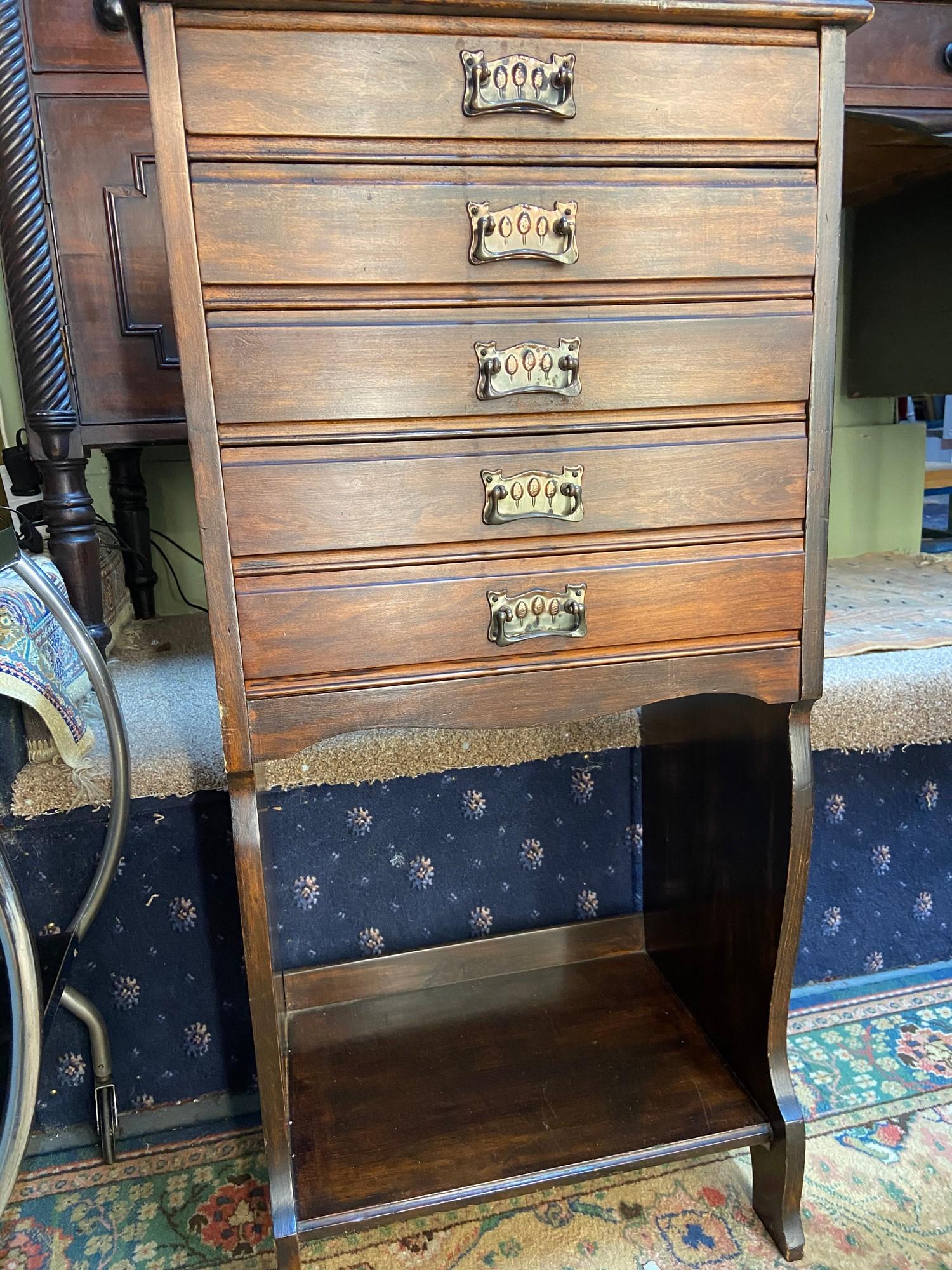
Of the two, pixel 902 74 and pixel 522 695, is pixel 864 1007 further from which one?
pixel 902 74

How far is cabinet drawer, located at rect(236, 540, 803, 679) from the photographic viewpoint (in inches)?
26.4

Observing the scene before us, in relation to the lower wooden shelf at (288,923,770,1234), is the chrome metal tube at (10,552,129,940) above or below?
above

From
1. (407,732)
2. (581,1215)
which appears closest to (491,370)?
(407,732)

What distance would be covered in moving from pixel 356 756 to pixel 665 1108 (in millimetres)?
470

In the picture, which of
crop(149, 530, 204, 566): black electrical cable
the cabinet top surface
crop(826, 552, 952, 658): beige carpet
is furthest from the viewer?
crop(149, 530, 204, 566): black electrical cable

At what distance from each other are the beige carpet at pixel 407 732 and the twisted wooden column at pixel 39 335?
160 mm

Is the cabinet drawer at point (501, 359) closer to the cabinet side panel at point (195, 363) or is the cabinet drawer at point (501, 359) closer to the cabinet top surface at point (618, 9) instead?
the cabinet side panel at point (195, 363)

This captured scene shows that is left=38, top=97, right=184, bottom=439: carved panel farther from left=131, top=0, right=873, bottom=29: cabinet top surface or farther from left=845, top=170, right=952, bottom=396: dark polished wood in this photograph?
left=845, top=170, right=952, bottom=396: dark polished wood

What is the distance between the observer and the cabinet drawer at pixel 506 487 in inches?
25.5

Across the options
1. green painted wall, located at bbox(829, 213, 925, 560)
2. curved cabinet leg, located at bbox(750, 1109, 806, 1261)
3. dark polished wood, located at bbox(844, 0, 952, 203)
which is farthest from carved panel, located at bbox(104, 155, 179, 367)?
green painted wall, located at bbox(829, 213, 925, 560)

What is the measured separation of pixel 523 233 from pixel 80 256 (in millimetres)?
669

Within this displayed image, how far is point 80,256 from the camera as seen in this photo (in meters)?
1.06

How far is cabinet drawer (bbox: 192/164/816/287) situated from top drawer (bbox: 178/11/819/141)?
0.09 feet

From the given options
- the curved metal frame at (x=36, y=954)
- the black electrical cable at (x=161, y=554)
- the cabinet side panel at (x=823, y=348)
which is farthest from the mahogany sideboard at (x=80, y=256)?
the cabinet side panel at (x=823, y=348)
